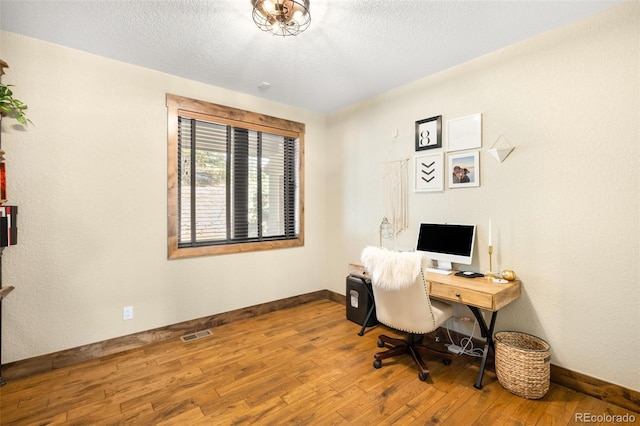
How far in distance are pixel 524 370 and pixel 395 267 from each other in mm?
1109

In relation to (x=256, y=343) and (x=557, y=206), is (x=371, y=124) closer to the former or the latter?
(x=557, y=206)

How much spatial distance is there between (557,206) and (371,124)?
2122 mm

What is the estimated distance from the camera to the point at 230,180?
343 centimetres

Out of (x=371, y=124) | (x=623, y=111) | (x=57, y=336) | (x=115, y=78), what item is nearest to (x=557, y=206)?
(x=623, y=111)

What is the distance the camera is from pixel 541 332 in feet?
7.49

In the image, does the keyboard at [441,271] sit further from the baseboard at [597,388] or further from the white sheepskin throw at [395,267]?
the baseboard at [597,388]

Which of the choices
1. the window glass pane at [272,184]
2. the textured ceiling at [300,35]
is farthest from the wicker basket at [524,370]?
the window glass pane at [272,184]

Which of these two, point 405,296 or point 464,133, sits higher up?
point 464,133

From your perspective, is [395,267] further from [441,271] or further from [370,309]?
[370,309]

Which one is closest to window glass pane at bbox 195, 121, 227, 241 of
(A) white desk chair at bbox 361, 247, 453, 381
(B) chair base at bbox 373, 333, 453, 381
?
(A) white desk chair at bbox 361, 247, 453, 381

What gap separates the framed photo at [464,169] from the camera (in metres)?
2.65

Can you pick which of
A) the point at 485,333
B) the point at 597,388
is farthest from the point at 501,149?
the point at 597,388

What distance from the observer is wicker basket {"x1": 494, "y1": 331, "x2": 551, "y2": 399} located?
199cm

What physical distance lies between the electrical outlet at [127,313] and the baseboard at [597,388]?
3.63 m
